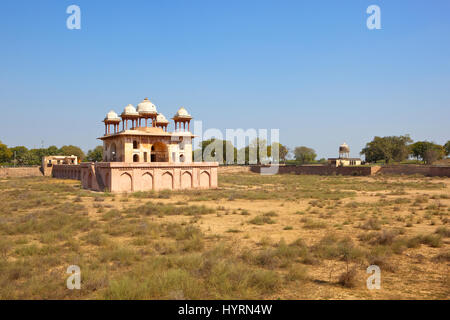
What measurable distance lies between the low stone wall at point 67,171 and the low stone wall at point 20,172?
177 inches

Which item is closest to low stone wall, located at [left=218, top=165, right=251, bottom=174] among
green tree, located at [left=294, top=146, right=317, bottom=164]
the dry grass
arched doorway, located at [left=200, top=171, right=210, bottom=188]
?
arched doorway, located at [left=200, top=171, right=210, bottom=188]

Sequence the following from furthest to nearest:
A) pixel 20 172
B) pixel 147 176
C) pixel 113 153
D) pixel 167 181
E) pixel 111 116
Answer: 1. pixel 20 172
2. pixel 111 116
3. pixel 113 153
4. pixel 167 181
5. pixel 147 176

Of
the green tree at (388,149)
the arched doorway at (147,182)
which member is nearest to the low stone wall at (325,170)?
the green tree at (388,149)

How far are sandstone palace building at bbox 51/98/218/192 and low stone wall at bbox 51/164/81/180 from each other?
37.8 feet

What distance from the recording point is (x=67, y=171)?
177 feet

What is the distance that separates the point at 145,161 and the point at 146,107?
6.37 metres

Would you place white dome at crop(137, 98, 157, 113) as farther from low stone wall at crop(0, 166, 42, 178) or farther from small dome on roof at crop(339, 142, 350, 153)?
small dome on roof at crop(339, 142, 350, 153)

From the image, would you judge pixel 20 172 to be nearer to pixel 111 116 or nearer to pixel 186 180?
pixel 111 116

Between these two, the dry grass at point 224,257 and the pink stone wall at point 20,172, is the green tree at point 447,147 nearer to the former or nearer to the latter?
the dry grass at point 224,257

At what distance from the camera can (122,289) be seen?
663 centimetres

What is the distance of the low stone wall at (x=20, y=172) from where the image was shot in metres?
62.7

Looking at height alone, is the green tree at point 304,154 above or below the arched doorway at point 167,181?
above

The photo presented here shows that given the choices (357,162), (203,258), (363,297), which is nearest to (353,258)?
(363,297)

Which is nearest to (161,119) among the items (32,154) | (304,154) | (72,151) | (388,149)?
(388,149)
